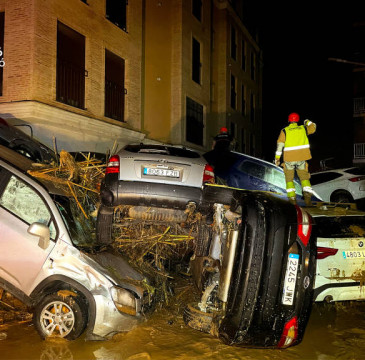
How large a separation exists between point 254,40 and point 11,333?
29.5 m

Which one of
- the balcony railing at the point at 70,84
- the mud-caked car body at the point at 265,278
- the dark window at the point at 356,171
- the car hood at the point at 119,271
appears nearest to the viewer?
the mud-caked car body at the point at 265,278

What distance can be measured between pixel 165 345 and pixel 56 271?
1.49 metres

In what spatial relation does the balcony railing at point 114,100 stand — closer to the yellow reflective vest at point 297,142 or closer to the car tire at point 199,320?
the yellow reflective vest at point 297,142

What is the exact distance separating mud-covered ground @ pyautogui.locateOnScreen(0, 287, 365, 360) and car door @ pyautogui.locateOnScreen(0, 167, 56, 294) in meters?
0.62

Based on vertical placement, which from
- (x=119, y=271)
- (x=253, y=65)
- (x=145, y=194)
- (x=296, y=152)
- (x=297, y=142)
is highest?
(x=253, y=65)

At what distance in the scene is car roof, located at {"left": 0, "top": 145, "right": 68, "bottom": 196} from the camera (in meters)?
4.71

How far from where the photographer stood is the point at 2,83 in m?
11.2

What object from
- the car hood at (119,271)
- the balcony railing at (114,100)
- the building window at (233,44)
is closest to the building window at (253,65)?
the building window at (233,44)

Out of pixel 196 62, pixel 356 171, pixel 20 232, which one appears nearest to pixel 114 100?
pixel 196 62

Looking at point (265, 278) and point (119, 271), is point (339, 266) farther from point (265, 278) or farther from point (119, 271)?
point (119, 271)

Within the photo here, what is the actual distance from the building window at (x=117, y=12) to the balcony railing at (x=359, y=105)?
71.9ft

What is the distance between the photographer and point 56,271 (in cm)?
430

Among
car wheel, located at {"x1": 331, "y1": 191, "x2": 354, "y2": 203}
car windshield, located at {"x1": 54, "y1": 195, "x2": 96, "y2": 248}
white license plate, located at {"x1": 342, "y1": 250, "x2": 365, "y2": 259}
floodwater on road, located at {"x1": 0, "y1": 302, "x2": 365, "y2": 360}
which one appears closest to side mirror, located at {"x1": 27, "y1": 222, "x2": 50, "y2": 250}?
car windshield, located at {"x1": 54, "y1": 195, "x2": 96, "y2": 248}

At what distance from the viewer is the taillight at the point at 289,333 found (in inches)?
153
